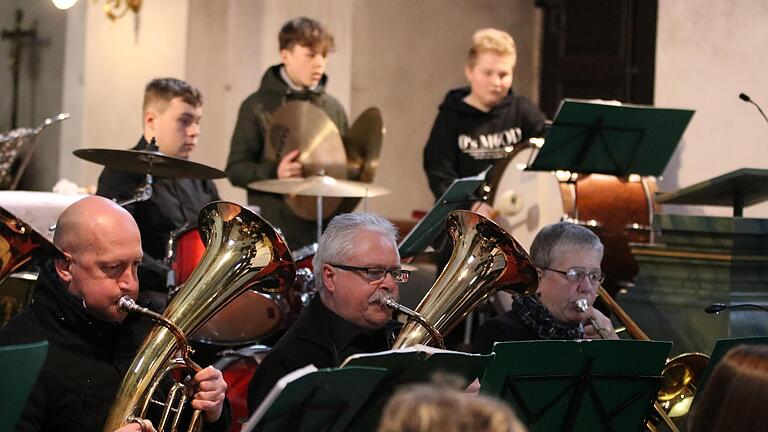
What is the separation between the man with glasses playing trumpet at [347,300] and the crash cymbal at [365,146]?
268 cm

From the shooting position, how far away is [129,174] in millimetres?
5898

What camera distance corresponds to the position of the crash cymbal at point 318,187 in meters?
6.33

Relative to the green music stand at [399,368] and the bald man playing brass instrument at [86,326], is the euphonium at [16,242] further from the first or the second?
the green music stand at [399,368]

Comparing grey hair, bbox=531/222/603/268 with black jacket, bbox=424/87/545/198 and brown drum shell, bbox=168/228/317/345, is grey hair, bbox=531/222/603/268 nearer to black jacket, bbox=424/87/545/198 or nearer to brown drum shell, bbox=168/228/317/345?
brown drum shell, bbox=168/228/317/345

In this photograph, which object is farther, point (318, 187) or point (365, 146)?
point (365, 146)

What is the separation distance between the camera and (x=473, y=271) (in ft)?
14.2

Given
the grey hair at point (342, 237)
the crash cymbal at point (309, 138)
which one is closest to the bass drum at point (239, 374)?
the grey hair at point (342, 237)

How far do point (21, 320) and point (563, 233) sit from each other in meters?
2.08

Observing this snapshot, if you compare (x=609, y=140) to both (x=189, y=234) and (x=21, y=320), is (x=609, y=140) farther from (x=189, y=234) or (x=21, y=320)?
(x=21, y=320)

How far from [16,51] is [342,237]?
20.1 feet

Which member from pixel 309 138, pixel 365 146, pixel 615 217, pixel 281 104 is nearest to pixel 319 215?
pixel 309 138

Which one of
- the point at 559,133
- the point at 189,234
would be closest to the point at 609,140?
the point at 559,133

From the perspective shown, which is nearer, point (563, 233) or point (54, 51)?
point (563, 233)

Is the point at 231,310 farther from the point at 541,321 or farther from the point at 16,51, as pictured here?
the point at 16,51
